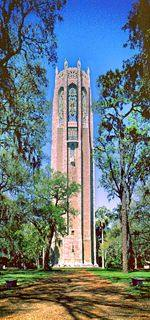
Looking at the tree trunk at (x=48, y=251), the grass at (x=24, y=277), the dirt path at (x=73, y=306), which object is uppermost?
the tree trunk at (x=48, y=251)

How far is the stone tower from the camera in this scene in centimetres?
5919

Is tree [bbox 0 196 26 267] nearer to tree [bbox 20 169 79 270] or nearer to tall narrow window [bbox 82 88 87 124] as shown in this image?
tree [bbox 20 169 79 270]

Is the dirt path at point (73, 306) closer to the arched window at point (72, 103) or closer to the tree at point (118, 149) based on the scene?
the tree at point (118, 149)

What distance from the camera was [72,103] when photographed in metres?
69.3

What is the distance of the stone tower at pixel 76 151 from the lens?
5919cm

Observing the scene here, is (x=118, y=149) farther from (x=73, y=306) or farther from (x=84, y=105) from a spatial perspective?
(x=84, y=105)

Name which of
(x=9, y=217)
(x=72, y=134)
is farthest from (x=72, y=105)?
(x=9, y=217)

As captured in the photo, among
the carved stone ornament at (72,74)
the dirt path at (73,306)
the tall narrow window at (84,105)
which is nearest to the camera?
the dirt path at (73,306)

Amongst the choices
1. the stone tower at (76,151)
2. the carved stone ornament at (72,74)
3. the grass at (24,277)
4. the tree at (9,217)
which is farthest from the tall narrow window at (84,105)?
the grass at (24,277)

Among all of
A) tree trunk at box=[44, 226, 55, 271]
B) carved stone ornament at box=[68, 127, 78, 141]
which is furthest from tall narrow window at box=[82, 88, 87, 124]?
tree trunk at box=[44, 226, 55, 271]

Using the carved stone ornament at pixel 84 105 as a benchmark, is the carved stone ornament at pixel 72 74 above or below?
above

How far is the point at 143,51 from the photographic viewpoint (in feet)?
38.1

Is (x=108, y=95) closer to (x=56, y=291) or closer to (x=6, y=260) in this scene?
(x=56, y=291)

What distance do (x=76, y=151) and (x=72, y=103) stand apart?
33.6 ft
